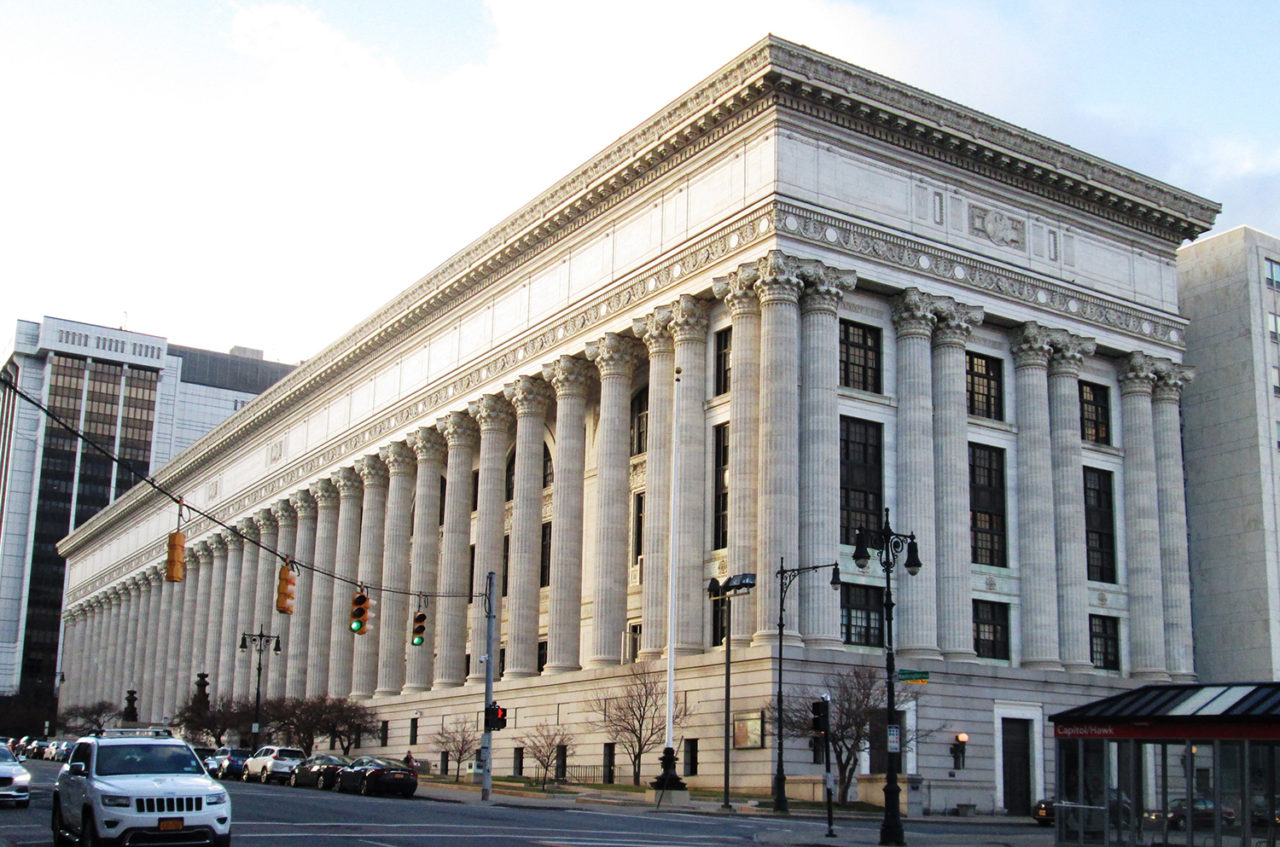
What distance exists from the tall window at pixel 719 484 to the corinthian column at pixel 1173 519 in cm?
2180

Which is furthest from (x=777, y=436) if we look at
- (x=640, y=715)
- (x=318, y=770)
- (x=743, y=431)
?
(x=318, y=770)

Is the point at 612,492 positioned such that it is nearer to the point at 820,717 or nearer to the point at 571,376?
the point at 571,376

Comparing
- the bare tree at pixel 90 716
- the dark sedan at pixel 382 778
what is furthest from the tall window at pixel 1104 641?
the bare tree at pixel 90 716

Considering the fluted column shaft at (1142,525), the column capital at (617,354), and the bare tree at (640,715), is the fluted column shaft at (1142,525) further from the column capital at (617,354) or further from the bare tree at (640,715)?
the column capital at (617,354)

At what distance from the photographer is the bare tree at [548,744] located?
62.0m

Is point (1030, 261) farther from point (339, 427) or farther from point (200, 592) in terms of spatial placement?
point (200, 592)

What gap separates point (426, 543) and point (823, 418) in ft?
108

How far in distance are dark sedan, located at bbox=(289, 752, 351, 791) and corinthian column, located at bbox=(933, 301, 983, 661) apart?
2488 centimetres

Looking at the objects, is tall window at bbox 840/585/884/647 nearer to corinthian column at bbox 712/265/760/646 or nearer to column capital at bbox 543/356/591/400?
corinthian column at bbox 712/265/760/646

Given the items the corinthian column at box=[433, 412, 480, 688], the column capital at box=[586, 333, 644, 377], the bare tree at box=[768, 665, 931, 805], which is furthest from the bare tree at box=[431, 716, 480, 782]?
the bare tree at box=[768, 665, 931, 805]

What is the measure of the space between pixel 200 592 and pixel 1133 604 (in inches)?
3228

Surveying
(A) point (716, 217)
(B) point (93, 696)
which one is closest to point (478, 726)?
(A) point (716, 217)

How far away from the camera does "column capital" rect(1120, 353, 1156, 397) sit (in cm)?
6669

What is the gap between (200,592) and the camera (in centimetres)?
11969
